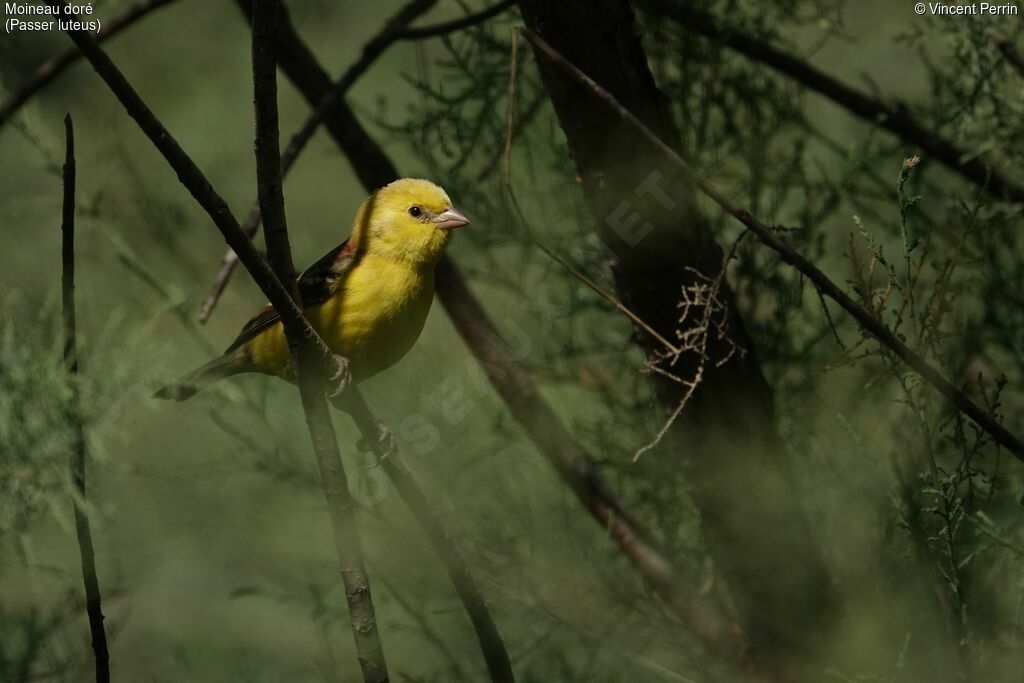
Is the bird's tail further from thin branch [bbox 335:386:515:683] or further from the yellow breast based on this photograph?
thin branch [bbox 335:386:515:683]

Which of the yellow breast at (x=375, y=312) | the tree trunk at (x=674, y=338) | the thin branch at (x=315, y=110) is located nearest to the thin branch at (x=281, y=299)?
the thin branch at (x=315, y=110)

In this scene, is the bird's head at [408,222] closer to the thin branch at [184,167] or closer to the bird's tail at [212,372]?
the bird's tail at [212,372]

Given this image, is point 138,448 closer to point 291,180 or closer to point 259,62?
point 291,180

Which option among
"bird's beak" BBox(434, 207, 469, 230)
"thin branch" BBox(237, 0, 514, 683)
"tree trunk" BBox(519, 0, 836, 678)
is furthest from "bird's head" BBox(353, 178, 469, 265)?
"thin branch" BBox(237, 0, 514, 683)

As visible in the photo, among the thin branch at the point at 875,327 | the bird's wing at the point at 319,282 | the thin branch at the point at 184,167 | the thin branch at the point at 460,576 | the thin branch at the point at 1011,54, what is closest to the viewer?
the thin branch at the point at 184,167

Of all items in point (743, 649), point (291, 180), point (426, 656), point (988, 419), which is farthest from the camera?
point (291, 180)

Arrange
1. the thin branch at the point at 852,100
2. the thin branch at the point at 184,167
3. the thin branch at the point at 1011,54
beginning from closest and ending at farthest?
1. the thin branch at the point at 184,167
2. the thin branch at the point at 1011,54
3. the thin branch at the point at 852,100

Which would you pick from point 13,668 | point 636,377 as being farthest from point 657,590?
point 13,668

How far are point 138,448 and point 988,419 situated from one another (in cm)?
339

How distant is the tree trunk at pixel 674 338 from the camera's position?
A: 2955 millimetres

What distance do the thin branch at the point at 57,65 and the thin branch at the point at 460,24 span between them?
31.1 inches

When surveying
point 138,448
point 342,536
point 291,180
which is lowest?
point 342,536

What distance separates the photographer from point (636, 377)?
3.91 m

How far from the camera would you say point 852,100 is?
12.2ft
